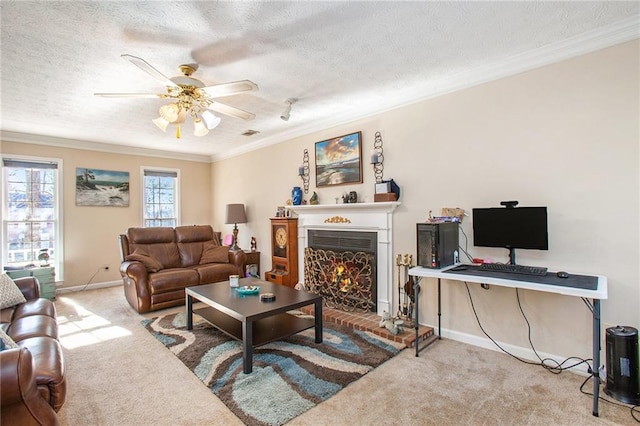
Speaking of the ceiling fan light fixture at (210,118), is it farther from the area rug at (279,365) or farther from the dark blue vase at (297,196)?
the area rug at (279,365)

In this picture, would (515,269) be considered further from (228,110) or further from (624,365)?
(228,110)

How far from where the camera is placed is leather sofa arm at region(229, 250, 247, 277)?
4816 millimetres

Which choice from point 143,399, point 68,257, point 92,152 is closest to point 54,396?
point 143,399

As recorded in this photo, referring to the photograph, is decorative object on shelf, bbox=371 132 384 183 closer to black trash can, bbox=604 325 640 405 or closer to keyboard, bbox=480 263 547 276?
keyboard, bbox=480 263 547 276

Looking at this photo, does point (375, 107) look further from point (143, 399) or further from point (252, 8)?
point (143, 399)

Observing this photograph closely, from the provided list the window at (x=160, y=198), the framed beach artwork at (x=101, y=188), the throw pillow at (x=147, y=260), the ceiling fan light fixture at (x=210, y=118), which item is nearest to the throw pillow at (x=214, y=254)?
the throw pillow at (x=147, y=260)

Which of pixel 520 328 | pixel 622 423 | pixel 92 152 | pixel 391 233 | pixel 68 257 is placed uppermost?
pixel 92 152

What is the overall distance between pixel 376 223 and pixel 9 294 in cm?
345

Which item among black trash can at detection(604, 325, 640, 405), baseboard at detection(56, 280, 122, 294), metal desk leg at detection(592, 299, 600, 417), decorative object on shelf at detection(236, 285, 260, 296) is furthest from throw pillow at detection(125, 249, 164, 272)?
black trash can at detection(604, 325, 640, 405)

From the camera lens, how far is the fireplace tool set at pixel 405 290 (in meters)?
3.29

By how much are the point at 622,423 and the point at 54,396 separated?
3.09m

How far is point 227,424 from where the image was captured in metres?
1.87

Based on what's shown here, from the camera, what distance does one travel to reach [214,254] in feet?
16.1

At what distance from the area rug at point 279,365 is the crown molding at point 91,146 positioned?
366 centimetres
